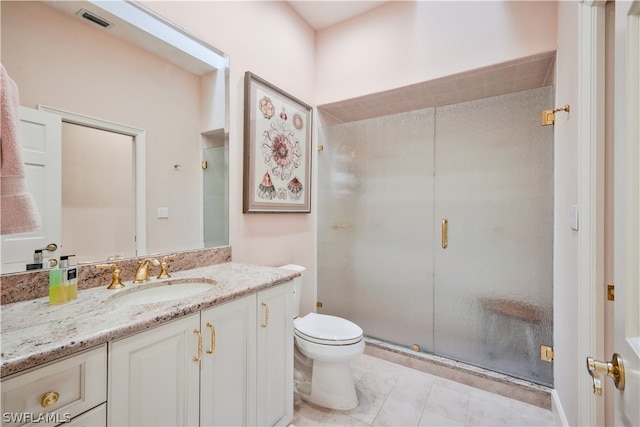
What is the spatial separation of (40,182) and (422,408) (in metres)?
2.27

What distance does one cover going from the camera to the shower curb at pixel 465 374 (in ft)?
5.81

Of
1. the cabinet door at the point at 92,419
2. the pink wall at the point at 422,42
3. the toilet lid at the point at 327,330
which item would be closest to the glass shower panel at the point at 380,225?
the pink wall at the point at 422,42

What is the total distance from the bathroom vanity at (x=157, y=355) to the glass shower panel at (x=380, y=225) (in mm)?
1205

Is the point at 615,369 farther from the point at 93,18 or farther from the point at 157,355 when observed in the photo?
the point at 93,18

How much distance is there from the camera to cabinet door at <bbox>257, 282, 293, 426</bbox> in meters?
1.29

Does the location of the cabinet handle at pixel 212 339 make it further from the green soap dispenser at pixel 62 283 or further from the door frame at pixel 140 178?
the door frame at pixel 140 178

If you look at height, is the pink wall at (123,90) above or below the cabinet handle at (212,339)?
above

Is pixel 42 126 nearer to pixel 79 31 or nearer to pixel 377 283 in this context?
pixel 79 31

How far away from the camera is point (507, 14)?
181 cm

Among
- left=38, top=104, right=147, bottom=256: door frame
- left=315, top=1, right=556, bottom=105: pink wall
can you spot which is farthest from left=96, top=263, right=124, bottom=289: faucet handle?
left=315, top=1, right=556, bottom=105: pink wall

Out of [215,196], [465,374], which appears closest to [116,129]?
[215,196]

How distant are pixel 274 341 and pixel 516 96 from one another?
222 centimetres

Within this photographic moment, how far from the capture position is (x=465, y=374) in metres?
1.98

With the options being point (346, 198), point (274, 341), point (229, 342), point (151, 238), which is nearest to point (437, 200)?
point (346, 198)
